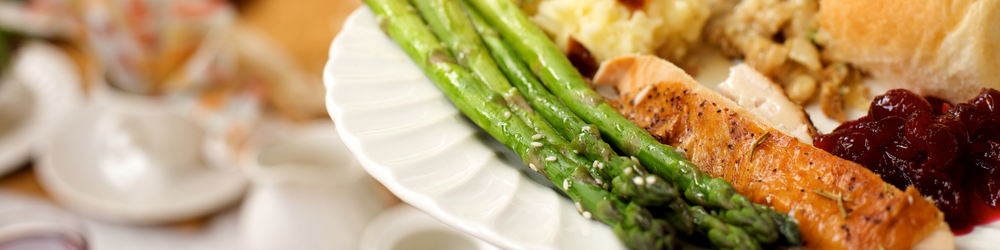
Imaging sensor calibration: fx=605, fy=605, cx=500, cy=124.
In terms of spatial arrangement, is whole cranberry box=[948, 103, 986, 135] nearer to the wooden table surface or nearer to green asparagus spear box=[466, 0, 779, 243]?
green asparagus spear box=[466, 0, 779, 243]

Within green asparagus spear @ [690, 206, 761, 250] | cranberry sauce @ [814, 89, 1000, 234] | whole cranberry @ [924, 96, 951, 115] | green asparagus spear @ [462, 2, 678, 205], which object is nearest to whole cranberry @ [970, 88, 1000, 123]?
cranberry sauce @ [814, 89, 1000, 234]

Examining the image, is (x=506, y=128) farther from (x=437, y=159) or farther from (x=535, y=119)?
(x=437, y=159)

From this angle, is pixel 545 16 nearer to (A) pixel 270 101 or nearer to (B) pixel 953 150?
(B) pixel 953 150

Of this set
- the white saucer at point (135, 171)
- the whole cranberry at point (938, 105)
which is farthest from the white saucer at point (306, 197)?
the whole cranberry at point (938, 105)

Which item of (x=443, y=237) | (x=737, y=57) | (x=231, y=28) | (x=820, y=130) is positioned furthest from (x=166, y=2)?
(x=820, y=130)

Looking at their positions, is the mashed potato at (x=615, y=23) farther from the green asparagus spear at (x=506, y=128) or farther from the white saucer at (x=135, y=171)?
the white saucer at (x=135, y=171)

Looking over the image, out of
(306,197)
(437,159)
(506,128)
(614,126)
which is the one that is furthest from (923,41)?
(306,197)
